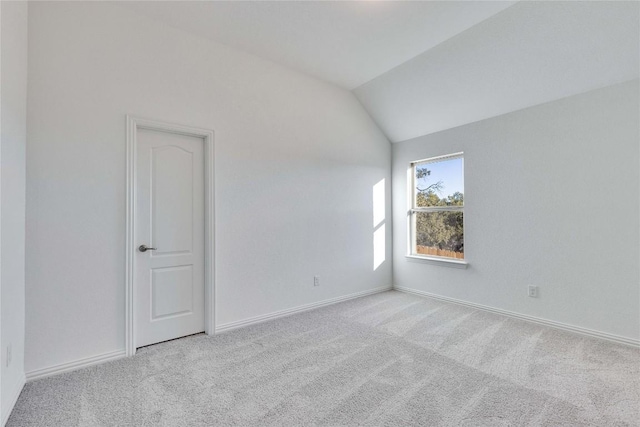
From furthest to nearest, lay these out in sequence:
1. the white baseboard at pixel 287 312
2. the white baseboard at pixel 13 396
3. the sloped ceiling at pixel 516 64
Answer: the white baseboard at pixel 287 312 < the sloped ceiling at pixel 516 64 < the white baseboard at pixel 13 396

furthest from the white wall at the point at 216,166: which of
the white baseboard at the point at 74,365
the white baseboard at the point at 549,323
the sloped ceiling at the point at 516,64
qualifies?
the white baseboard at the point at 549,323

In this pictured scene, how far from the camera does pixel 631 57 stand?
251 centimetres

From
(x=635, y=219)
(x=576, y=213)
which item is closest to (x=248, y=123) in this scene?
(x=576, y=213)

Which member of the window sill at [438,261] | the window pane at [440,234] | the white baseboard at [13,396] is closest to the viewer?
the white baseboard at [13,396]

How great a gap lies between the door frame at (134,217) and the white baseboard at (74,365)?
10 centimetres

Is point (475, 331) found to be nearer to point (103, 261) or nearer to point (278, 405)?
point (278, 405)

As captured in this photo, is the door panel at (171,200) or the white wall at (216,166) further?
the door panel at (171,200)

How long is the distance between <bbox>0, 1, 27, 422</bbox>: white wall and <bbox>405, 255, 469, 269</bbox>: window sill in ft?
13.6

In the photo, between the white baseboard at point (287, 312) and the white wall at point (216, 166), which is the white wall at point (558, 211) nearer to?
the white baseboard at point (287, 312)

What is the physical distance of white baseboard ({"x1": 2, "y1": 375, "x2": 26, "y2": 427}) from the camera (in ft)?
5.59

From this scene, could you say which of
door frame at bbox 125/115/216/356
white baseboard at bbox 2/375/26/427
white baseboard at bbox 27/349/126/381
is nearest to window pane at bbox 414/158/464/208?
door frame at bbox 125/115/216/356

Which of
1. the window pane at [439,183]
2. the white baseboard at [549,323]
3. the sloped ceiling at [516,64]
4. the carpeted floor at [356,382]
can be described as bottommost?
the carpeted floor at [356,382]

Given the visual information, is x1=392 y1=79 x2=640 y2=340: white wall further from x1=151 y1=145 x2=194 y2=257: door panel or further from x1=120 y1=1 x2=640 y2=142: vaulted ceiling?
x1=151 y1=145 x2=194 y2=257: door panel

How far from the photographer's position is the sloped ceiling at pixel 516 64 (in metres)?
2.42
